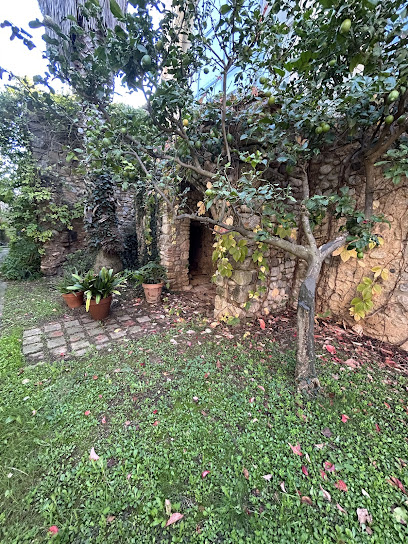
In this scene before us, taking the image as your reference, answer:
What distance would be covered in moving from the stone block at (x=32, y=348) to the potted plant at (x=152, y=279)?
1.77m

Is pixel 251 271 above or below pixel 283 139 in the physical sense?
below

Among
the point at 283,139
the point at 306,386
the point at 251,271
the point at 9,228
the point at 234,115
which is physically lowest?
the point at 306,386

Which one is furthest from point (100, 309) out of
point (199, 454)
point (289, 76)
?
point (289, 76)

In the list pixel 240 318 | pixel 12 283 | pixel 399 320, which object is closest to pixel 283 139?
pixel 240 318

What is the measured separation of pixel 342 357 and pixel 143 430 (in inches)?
88.5

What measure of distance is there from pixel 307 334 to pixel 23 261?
6.66m

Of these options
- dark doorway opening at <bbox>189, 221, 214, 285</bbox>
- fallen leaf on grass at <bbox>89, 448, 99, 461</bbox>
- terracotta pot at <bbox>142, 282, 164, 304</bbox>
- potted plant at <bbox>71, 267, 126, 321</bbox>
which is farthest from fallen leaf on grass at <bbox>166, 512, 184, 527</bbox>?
dark doorway opening at <bbox>189, 221, 214, 285</bbox>

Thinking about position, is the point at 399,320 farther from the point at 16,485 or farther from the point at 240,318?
the point at 16,485

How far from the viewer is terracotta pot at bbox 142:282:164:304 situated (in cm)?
415

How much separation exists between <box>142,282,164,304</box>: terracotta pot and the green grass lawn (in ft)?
5.83

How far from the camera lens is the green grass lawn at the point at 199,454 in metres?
1.20

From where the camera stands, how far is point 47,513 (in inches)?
48.6

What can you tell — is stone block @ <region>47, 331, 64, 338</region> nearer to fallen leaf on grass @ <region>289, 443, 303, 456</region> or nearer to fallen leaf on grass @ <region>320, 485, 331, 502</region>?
fallen leaf on grass @ <region>289, 443, 303, 456</region>

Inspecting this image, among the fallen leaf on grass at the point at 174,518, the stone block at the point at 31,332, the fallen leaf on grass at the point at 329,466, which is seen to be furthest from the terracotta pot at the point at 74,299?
the fallen leaf on grass at the point at 329,466
